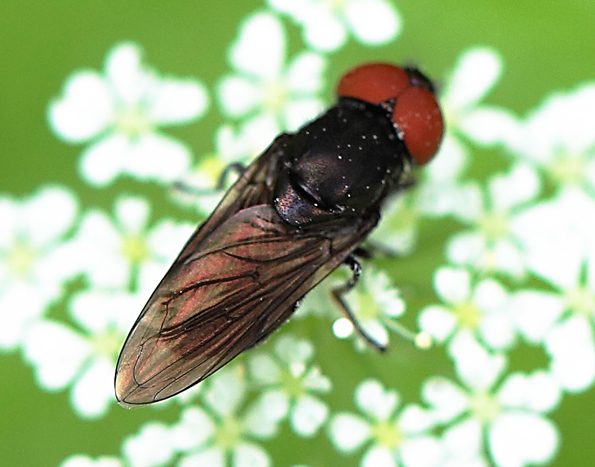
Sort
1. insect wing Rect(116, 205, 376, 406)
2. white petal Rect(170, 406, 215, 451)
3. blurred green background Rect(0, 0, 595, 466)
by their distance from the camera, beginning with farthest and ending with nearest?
blurred green background Rect(0, 0, 595, 466) < white petal Rect(170, 406, 215, 451) < insect wing Rect(116, 205, 376, 406)

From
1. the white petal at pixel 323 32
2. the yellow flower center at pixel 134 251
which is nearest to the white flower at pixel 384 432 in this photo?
the yellow flower center at pixel 134 251

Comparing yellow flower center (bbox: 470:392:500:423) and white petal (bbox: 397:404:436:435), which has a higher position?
white petal (bbox: 397:404:436:435)

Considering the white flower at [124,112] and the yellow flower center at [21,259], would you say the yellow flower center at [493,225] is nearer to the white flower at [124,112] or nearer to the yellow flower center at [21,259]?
the white flower at [124,112]

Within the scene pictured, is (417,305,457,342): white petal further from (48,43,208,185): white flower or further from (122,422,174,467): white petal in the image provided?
(48,43,208,185): white flower

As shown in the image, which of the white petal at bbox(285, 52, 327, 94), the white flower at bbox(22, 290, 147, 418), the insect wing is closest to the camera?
the insect wing

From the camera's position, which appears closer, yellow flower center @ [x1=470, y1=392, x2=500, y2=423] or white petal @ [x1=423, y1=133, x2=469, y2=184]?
yellow flower center @ [x1=470, y1=392, x2=500, y2=423]

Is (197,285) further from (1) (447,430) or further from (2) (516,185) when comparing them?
(2) (516,185)

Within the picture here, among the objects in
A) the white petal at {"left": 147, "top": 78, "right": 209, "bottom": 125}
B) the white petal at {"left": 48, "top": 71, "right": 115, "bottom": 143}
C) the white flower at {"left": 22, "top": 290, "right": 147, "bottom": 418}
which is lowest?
the white flower at {"left": 22, "top": 290, "right": 147, "bottom": 418}

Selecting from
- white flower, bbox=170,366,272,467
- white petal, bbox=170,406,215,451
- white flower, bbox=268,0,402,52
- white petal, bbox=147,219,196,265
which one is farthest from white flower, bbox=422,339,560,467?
white flower, bbox=268,0,402,52
